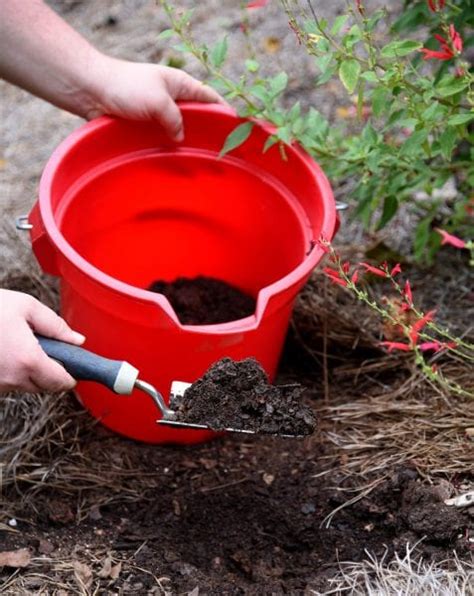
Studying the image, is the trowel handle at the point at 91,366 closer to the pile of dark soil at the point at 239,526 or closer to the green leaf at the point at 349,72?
the pile of dark soil at the point at 239,526

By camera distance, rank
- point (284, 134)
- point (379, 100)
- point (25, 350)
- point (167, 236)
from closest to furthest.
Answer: point (25, 350)
point (379, 100)
point (284, 134)
point (167, 236)

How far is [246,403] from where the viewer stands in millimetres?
1656

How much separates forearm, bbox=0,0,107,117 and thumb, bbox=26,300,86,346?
2.00 feet

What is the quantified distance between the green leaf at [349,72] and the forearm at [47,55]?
0.56 meters

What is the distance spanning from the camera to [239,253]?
240 centimetres

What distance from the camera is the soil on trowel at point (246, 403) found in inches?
64.8

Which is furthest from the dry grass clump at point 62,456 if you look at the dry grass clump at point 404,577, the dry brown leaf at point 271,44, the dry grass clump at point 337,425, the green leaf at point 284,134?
the dry brown leaf at point 271,44

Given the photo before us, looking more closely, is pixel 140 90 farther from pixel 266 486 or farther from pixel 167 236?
pixel 266 486

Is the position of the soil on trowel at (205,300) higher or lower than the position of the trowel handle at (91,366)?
lower

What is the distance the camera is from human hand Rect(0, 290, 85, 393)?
1.56 meters

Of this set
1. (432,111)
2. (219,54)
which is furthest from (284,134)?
(432,111)

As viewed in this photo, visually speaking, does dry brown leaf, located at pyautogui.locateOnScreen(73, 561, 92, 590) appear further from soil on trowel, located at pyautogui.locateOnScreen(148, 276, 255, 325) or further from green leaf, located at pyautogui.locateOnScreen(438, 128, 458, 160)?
green leaf, located at pyautogui.locateOnScreen(438, 128, 458, 160)

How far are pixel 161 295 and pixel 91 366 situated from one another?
0.63ft

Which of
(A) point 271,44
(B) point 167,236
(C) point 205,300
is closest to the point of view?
(C) point 205,300
